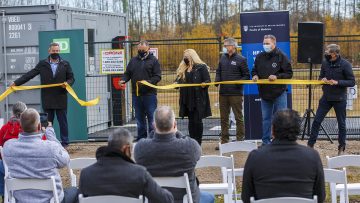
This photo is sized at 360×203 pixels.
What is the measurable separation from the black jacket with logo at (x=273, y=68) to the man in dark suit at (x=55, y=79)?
3376 millimetres

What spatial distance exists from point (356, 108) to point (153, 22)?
31.6 metres

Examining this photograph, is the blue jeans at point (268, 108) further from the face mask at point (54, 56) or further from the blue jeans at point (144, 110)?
the face mask at point (54, 56)

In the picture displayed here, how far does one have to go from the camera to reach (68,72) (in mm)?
12289

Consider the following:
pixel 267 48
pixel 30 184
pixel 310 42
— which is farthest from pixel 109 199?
pixel 310 42

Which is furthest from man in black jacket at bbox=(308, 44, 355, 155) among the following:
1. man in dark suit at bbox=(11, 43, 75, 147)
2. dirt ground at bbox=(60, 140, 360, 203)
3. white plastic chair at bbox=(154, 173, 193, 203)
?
white plastic chair at bbox=(154, 173, 193, 203)

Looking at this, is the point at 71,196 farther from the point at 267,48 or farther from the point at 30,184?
the point at 267,48

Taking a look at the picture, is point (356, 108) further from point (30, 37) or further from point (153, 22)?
point (153, 22)

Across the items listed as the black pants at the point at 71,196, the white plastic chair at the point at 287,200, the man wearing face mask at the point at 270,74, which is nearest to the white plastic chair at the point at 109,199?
the white plastic chair at the point at 287,200

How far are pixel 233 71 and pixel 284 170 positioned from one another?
612cm

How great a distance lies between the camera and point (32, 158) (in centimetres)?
658

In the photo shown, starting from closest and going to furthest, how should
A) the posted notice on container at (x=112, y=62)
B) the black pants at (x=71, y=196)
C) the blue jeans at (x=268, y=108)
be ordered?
the black pants at (x=71, y=196), the blue jeans at (x=268, y=108), the posted notice on container at (x=112, y=62)

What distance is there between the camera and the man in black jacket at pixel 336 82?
10.7m

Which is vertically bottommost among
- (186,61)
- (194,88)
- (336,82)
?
(194,88)

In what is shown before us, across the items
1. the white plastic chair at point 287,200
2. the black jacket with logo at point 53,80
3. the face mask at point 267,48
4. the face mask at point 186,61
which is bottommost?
the white plastic chair at point 287,200
